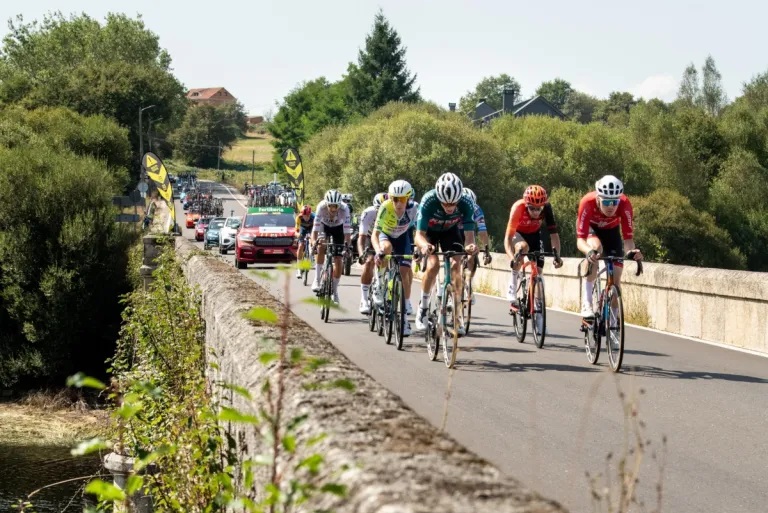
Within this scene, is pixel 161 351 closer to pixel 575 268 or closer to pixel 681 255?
pixel 575 268

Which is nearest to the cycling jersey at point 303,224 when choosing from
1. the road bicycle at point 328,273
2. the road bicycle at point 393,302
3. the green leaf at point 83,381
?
the road bicycle at point 328,273

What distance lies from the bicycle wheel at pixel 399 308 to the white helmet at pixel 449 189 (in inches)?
48.0

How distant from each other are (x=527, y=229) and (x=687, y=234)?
68.9m

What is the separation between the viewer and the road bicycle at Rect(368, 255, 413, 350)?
574 inches

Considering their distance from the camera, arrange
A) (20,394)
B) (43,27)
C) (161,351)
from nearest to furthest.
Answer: (161,351), (20,394), (43,27)

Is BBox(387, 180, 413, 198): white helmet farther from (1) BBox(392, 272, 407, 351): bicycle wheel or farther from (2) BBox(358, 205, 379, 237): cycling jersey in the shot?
(2) BBox(358, 205, 379, 237): cycling jersey

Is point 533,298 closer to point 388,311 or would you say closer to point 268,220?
point 388,311

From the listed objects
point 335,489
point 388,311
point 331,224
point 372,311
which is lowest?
point 372,311

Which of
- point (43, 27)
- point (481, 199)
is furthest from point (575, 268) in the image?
point (43, 27)

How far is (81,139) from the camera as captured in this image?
9731cm

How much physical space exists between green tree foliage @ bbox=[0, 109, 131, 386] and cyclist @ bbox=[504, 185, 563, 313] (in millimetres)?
36546

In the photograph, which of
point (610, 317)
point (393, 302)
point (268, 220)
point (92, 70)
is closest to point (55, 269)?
point (268, 220)

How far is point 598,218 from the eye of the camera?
13.1m

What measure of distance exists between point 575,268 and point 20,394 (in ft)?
112
